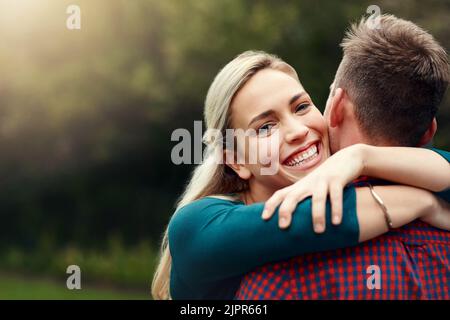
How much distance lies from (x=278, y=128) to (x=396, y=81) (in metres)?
0.40

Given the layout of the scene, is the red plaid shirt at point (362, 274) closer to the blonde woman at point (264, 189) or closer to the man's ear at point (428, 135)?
the blonde woman at point (264, 189)

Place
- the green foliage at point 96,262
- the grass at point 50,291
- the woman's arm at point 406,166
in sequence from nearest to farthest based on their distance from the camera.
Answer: the woman's arm at point 406,166
the grass at point 50,291
the green foliage at point 96,262

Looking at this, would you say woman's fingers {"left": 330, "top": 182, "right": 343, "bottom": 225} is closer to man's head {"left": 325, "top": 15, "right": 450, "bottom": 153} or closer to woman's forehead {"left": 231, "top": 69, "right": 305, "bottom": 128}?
man's head {"left": 325, "top": 15, "right": 450, "bottom": 153}

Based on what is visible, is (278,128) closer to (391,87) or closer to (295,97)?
(295,97)

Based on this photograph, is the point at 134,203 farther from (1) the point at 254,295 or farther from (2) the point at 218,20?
(1) the point at 254,295

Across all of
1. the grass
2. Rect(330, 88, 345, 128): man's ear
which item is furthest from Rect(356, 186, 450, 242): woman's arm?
the grass

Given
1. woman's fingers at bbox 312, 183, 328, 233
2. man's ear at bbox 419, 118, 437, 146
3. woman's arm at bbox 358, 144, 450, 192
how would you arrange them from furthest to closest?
man's ear at bbox 419, 118, 437, 146, woman's arm at bbox 358, 144, 450, 192, woman's fingers at bbox 312, 183, 328, 233

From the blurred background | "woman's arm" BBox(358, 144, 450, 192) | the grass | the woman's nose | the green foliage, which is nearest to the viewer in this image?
"woman's arm" BBox(358, 144, 450, 192)

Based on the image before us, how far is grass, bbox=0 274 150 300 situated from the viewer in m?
13.6

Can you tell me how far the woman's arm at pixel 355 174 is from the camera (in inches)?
70.3

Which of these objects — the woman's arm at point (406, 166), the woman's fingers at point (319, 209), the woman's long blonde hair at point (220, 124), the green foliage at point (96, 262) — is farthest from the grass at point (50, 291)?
the woman's fingers at point (319, 209)

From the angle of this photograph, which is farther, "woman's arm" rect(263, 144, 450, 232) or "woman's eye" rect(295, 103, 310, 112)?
"woman's eye" rect(295, 103, 310, 112)

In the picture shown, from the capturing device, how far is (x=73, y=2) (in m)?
16.9

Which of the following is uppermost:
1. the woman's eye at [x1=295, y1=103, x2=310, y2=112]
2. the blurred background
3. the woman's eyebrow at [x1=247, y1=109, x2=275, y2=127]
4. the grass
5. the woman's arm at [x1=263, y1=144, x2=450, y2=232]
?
the blurred background
